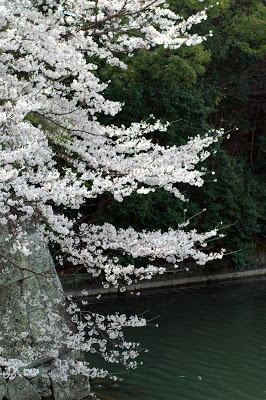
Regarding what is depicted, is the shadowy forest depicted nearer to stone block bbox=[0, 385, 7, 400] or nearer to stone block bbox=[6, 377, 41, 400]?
stone block bbox=[6, 377, 41, 400]

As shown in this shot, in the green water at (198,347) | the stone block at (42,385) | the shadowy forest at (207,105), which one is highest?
the shadowy forest at (207,105)

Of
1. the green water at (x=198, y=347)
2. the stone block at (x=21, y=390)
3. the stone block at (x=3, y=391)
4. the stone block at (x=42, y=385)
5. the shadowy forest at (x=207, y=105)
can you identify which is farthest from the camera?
the shadowy forest at (x=207, y=105)

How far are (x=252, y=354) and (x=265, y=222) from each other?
12.9m

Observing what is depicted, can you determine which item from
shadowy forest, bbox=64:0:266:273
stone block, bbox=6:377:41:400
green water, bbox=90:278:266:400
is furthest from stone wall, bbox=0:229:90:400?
shadowy forest, bbox=64:0:266:273

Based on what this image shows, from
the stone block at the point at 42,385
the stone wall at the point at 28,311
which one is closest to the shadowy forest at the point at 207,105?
the stone wall at the point at 28,311

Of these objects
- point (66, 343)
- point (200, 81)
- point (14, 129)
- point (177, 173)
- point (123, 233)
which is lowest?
point (66, 343)

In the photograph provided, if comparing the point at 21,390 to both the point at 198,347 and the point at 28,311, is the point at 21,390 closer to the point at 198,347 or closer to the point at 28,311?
the point at 28,311

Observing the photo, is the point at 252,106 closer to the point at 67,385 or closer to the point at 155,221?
the point at 155,221

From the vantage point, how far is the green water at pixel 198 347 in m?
9.15

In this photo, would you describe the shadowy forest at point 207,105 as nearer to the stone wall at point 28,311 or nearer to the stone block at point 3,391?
the stone wall at point 28,311

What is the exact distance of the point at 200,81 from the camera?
2105 cm

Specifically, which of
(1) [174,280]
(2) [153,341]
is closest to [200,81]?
(1) [174,280]

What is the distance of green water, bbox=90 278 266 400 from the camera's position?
9.15m

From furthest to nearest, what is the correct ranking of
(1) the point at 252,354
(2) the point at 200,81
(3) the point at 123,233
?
(2) the point at 200,81 < (1) the point at 252,354 < (3) the point at 123,233
